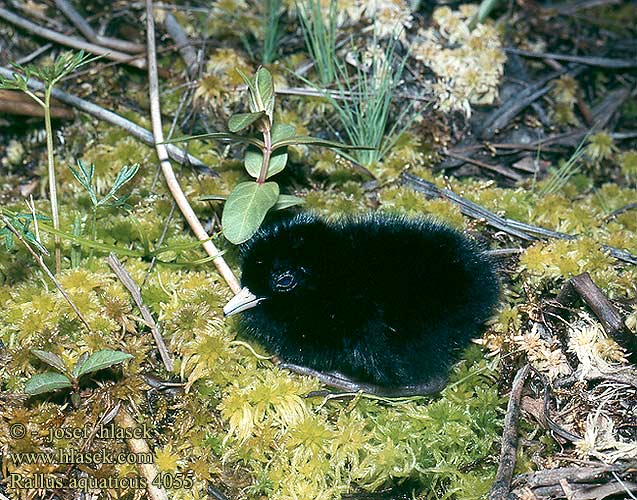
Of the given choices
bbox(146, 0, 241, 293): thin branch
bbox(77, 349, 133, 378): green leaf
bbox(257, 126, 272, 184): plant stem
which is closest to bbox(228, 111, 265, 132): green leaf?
bbox(257, 126, 272, 184): plant stem

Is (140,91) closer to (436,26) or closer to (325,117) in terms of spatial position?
(325,117)

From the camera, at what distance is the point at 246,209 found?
2346mm

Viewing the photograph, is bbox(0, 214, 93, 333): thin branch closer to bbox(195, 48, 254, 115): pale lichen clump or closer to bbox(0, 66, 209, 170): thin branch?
bbox(0, 66, 209, 170): thin branch

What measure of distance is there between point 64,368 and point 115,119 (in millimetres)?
1483

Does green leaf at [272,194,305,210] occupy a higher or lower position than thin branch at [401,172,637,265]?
higher

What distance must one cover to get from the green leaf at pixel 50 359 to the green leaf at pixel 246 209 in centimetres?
67

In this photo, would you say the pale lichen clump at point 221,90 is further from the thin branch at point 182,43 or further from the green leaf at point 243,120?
the green leaf at point 243,120

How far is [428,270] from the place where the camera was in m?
2.25

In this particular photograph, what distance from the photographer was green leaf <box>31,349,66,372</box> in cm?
204

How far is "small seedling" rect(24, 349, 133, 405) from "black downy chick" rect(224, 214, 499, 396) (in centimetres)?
41

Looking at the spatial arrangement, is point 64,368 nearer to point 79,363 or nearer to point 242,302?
point 79,363

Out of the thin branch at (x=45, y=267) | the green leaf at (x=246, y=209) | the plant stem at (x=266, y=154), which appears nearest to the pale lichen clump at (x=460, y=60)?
the plant stem at (x=266, y=154)

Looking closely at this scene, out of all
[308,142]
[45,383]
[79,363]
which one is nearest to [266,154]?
[308,142]

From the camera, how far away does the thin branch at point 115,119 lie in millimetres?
3016
